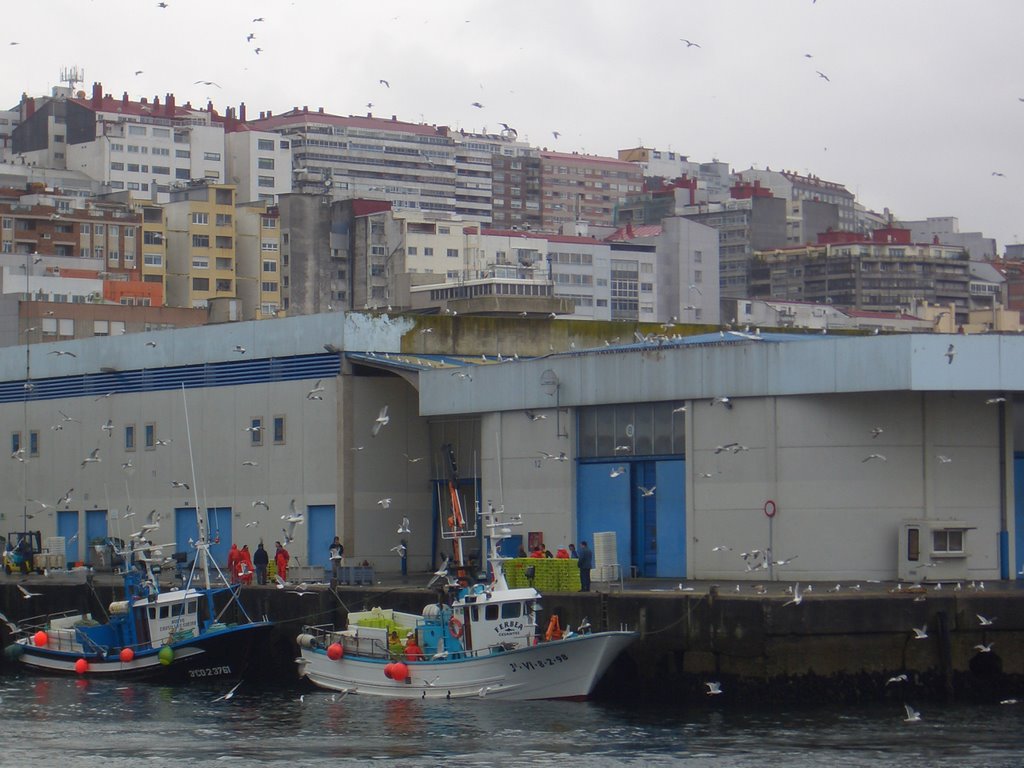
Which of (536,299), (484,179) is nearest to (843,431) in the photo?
(536,299)

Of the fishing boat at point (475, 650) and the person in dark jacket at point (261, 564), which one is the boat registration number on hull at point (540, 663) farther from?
the person in dark jacket at point (261, 564)

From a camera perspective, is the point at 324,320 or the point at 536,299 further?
the point at 536,299

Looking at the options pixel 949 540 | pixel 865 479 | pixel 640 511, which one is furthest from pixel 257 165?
pixel 949 540

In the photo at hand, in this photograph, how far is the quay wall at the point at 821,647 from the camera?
→ 32656 mm

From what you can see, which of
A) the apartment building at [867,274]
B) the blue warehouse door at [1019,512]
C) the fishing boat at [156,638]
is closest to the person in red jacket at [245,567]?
the fishing boat at [156,638]

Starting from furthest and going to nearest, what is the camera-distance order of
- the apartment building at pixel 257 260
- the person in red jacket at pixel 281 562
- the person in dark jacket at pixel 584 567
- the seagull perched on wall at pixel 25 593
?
1. the apartment building at pixel 257 260
2. the seagull perched on wall at pixel 25 593
3. the person in red jacket at pixel 281 562
4. the person in dark jacket at pixel 584 567

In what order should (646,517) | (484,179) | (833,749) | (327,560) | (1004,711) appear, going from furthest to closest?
(484,179) < (327,560) < (646,517) < (1004,711) < (833,749)

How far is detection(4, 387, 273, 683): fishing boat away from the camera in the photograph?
39906mm

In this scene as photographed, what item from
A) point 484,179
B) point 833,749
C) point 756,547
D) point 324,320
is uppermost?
point 484,179

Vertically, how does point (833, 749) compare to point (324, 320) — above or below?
below

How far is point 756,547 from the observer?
38344 mm

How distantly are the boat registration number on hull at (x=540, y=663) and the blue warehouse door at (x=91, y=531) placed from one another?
80.7 ft

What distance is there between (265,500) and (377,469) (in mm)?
3498

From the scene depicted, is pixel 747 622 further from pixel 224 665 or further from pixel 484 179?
pixel 484 179
